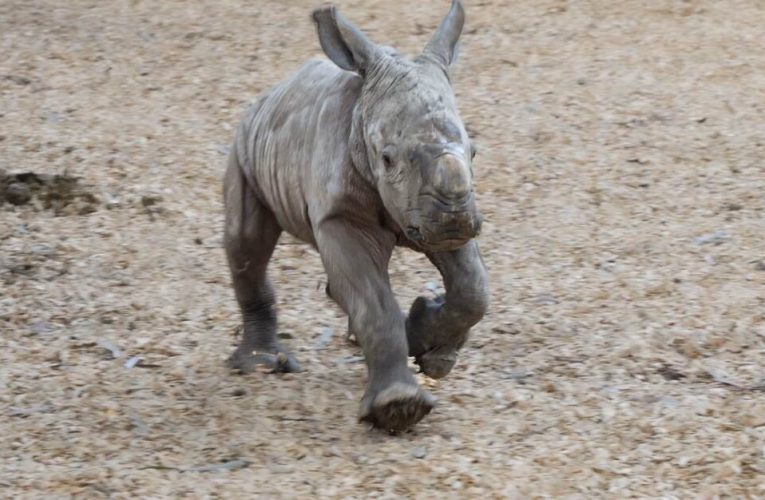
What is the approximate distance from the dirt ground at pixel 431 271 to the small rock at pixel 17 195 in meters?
0.09

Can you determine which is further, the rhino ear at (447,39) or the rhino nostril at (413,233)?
the rhino ear at (447,39)

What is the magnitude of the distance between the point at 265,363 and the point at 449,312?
1352 mm

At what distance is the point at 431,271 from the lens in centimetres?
880

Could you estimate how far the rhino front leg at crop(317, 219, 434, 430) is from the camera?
18.9 feet

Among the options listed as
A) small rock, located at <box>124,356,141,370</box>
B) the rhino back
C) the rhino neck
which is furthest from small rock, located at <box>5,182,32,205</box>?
the rhino neck

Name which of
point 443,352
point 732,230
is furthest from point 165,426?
point 732,230

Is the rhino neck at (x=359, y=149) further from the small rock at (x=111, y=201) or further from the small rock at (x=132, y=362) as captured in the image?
the small rock at (x=111, y=201)

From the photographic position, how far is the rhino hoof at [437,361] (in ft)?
20.2

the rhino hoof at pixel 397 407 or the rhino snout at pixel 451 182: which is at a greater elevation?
the rhino snout at pixel 451 182

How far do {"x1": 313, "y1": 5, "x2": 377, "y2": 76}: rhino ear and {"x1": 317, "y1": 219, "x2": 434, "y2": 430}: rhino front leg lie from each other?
2.24 feet

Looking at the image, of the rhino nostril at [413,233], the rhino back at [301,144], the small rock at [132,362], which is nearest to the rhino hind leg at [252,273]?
the rhino back at [301,144]

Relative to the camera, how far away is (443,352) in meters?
6.15

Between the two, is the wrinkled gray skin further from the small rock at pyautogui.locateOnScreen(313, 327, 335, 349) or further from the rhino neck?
the small rock at pyautogui.locateOnScreen(313, 327, 335, 349)

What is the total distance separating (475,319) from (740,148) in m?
4.93
